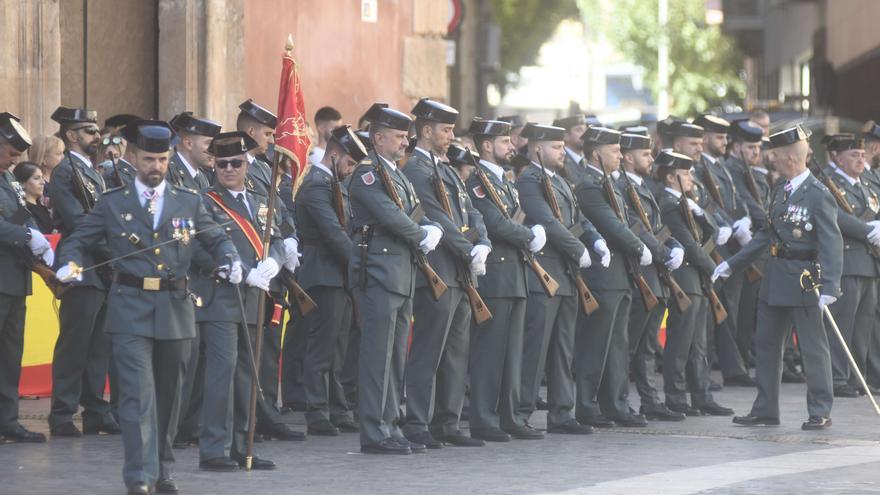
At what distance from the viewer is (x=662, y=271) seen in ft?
45.6

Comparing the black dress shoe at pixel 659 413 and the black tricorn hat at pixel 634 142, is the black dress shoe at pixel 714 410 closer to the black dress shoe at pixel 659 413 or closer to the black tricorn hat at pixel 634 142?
the black dress shoe at pixel 659 413

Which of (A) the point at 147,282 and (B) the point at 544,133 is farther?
(B) the point at 544,133

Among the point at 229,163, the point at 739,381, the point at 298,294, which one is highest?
the point at 229,163

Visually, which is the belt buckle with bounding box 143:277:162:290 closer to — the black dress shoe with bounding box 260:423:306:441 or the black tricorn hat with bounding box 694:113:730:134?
the black dress shoe with bounding box 260:423:306:441

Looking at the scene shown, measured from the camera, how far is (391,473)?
35.7 feet

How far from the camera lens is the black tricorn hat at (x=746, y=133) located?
16969 mm

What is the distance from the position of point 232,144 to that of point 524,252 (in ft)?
7.93

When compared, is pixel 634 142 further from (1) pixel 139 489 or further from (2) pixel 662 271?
(1) pixel 139 489

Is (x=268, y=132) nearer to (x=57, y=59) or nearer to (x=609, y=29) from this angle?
(x=57, y=59)

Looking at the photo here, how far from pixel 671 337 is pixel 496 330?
2073 millimetres

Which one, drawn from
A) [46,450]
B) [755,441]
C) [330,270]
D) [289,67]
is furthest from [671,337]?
[46,450]

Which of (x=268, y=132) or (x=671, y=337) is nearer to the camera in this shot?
(x=268, y=132)

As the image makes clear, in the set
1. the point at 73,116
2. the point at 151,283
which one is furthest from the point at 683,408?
the point at 151,283

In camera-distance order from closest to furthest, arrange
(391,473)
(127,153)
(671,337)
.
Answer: (391,473)
(127,153)
(671,337)
